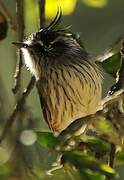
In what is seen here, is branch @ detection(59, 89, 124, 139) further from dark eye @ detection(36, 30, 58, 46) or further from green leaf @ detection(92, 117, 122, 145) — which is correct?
dark eye @ detection(36, 30, 58, 46)

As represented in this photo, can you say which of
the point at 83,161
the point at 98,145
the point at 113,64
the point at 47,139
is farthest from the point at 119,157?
→ the point at 113,64

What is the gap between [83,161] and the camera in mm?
1567

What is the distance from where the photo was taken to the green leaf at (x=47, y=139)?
5.90 feet

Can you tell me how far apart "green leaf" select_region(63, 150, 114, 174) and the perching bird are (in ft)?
4.56

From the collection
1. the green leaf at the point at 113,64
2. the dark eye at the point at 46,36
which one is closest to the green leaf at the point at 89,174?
the green leaf at the point at 113,64

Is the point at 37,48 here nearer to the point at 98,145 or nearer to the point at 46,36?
the point at 46,36

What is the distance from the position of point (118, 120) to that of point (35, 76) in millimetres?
1207

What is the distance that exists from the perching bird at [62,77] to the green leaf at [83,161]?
4.56 ft

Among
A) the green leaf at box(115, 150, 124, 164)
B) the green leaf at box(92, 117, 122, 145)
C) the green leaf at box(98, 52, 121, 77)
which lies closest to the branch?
the green leaf at box(92, 117, 122, 145)

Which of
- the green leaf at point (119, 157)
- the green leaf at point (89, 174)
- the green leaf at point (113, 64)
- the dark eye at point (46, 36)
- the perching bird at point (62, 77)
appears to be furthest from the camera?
the perching bird at point (62, 77)

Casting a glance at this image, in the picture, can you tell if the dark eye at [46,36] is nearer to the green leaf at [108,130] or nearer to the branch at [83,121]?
the branch at [83,121]

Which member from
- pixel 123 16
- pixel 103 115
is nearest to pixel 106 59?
pixel 103 115

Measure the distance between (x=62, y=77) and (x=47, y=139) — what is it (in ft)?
4.06

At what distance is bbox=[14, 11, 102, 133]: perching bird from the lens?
3.05 m
